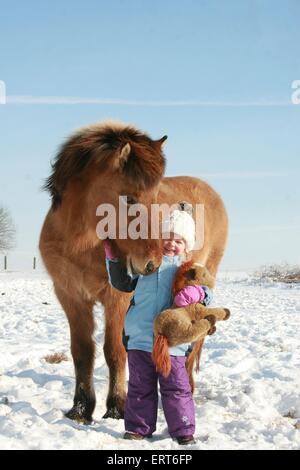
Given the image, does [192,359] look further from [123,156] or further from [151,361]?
[123,156]

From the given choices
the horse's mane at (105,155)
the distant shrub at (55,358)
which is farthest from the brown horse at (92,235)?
the distant shrub at (55,358)

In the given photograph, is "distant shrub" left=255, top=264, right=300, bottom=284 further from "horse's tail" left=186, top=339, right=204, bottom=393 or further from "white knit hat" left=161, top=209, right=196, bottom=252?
"white knit hat" left=161, top=209, right=196, bottom=252

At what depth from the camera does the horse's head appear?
3.58 m

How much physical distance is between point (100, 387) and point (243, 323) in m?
4.59

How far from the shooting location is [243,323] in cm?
924

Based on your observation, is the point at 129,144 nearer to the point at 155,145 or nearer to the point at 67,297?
the point at 155,145

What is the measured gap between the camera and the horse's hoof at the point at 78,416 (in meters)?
4.11

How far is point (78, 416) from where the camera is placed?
414cm

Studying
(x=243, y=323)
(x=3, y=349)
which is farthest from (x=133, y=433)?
(x=243, y=323)

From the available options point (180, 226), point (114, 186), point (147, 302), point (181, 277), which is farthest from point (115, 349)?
point (114, 186)

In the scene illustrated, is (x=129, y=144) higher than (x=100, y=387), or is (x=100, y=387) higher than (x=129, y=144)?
(x=129, y=144)

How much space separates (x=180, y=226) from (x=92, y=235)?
2.50 ft

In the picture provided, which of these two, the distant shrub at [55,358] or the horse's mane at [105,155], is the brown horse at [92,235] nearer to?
the horse's mane at [105,155]

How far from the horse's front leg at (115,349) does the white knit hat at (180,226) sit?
752 mm
